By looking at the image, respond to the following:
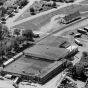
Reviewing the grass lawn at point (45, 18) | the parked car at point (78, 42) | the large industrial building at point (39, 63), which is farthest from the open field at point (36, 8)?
the large industrial building at point (39, 63)

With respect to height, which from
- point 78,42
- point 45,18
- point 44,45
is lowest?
point 78,42

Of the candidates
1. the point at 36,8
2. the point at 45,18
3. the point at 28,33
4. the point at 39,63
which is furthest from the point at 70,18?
the point at 39,63

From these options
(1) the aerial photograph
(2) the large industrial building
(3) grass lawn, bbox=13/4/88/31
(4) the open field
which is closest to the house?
(1) the aerial photograph

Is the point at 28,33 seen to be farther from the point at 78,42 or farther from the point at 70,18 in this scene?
the point at 70,18

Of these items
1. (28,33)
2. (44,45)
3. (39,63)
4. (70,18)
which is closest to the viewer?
(39,63)

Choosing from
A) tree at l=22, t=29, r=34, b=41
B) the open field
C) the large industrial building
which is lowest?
the large industrial building

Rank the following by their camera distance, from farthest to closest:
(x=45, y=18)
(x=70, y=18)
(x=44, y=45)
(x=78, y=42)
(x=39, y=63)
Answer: (x=45, y=18) < (x=70, y=18) < (x=78, y=42) < (x=44, y=45) < (x=39, y=63)

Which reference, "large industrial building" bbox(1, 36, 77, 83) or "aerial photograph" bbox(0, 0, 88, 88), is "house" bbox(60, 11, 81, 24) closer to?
"aerial photograph" bbox(0, 0, 88, 88)

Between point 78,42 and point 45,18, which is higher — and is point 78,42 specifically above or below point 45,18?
below
